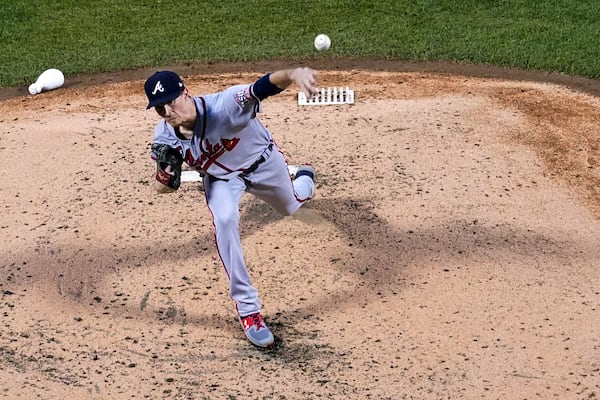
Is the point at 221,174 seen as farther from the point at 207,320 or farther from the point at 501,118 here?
the point at 501,118

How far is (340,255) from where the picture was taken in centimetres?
690

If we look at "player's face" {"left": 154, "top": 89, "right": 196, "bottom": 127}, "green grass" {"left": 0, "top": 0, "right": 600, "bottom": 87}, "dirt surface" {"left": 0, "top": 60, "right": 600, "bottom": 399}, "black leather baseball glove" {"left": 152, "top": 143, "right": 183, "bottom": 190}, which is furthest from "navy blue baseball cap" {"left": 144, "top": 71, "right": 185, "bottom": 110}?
"green grass" {"left": 0, "top": 0, "right": 600, "bottom": 87}

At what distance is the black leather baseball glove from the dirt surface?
98 cm

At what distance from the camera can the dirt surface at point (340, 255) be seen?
5.63 meters

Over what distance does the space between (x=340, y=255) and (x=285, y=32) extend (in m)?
5.18

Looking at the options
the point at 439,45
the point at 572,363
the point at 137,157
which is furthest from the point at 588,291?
the point at 439,45

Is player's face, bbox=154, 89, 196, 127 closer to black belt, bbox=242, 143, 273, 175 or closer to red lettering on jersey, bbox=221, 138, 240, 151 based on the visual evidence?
red lettering on jersey, bbox=221, 138, 240, 151

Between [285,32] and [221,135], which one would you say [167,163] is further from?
[285,32]

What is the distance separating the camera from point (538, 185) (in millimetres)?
7762

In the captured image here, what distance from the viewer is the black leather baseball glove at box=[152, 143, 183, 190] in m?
5.88

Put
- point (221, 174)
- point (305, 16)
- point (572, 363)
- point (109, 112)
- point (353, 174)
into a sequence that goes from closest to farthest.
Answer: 1. point (572, 363)
2. point (221, 174)
3. point (353, 174)
4. point (109, 112)
5. point (305, 16)

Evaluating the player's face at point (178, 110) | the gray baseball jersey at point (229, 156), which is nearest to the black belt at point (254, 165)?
the gray baseball jersey at point (229, 156)

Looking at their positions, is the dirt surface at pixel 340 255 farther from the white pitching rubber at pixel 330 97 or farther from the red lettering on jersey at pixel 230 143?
the red lettering on jersey at pixel 230 143

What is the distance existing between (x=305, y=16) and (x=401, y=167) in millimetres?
4305
